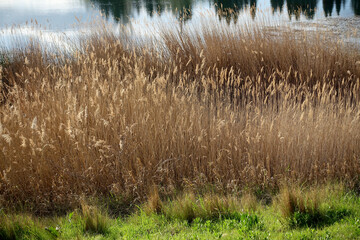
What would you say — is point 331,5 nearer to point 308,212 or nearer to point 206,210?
point 308,212

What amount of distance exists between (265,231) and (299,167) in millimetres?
1837

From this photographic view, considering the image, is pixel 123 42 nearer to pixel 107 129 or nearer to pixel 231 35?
pixel 231 35

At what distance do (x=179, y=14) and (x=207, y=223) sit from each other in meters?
→ 10.3

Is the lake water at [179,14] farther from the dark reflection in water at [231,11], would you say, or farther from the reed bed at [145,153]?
the reed bed at [145,153]

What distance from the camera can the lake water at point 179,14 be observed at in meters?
9.11

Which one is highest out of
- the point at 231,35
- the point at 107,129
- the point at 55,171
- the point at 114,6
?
the point at 114,6

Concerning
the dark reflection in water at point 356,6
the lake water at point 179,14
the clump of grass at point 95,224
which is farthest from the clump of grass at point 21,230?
the dark reflection in water at point 356,6

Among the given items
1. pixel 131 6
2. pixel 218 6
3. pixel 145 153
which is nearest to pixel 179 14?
pixel 145 153

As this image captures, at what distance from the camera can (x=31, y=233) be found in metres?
Answer: 3.36

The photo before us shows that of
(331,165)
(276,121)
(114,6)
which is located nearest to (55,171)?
(276,121)

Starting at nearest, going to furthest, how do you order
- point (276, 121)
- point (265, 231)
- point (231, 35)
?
point (265, 231) < point (276, 121) < point (231, 35)

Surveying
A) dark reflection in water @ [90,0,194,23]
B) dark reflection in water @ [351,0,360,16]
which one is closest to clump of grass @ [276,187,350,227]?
dark reflection in water @ [351,0,360,16]

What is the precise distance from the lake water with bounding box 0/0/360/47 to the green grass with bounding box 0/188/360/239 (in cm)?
591

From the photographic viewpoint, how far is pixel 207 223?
3291 mm
